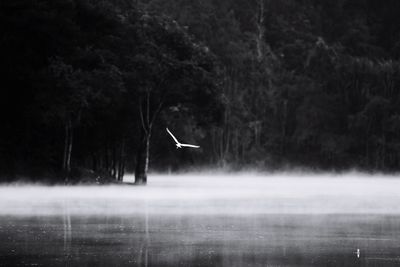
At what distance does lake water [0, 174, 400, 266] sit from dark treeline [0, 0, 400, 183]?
18070 millimetres

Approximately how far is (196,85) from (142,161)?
5.40m

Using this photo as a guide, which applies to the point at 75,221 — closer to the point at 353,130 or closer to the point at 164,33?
the point at 164,33

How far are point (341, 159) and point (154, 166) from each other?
17.8 metres

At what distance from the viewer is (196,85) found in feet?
197

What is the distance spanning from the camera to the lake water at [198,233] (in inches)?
724

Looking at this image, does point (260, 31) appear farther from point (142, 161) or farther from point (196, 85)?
point (142, 161)

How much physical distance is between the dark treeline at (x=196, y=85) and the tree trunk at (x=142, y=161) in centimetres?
11

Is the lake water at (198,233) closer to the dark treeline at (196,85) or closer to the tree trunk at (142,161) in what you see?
the dark treeline at (196,85)

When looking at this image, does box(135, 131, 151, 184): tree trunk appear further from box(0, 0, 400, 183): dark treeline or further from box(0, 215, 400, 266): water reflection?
box(0, 215, 400, 266): water reflection

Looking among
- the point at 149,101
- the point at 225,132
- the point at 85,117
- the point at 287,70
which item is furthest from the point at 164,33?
the point at 287,70

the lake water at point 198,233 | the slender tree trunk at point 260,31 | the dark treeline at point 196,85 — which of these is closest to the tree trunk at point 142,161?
the dark treeline at point 196,85

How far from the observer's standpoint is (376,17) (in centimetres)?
10788

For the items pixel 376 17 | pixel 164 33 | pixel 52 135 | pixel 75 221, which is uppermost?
pixel 376 17

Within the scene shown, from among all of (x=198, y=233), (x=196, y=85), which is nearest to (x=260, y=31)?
(x=196, y=85)
